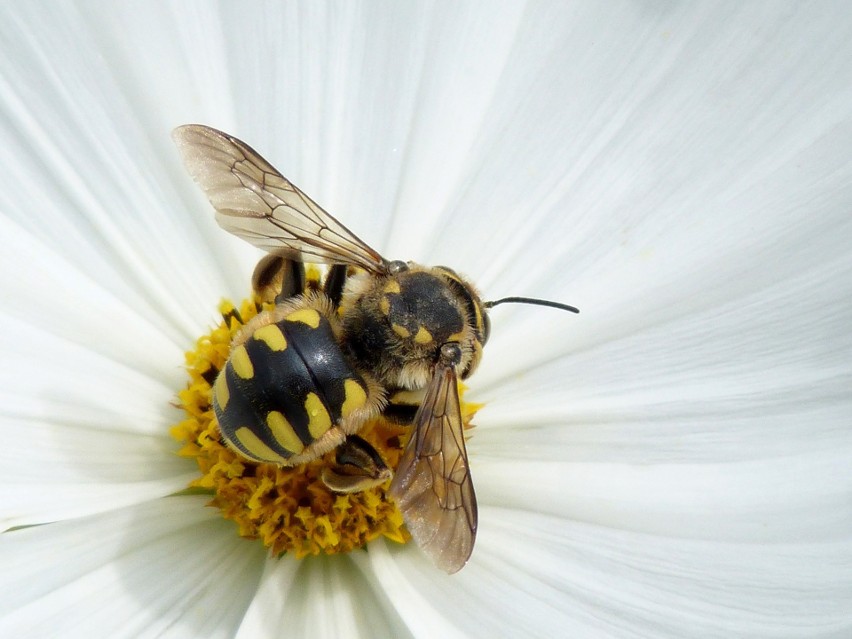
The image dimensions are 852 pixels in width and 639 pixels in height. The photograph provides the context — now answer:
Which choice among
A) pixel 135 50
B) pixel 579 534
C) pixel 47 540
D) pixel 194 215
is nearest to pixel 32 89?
pixel 135 50

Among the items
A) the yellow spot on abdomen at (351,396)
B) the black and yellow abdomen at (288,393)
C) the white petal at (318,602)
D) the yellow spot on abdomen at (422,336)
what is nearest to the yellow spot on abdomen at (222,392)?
the black and yellow abdomen at (288,393)

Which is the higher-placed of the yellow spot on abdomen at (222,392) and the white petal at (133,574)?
the yellow spot on abdomen at (222,392)

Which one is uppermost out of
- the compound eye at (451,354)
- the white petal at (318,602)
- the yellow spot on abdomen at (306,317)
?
the yellow spot on abdomen at (306,317)

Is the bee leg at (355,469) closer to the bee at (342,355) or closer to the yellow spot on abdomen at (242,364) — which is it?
the bee at (342,355)

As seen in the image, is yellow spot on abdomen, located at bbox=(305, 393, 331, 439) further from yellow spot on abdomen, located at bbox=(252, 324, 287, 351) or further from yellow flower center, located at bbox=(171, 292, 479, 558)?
yellow flower center, located at bbox=(171, 292, 479, 558)

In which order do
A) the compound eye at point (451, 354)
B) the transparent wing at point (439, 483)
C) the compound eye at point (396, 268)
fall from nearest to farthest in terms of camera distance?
the transparent wing at point (439, 483), the compound eye at point (451, 354), the compound eye at point (396, 268)

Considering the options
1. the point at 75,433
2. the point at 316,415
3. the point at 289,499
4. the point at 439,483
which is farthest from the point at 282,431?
the point at 75,433

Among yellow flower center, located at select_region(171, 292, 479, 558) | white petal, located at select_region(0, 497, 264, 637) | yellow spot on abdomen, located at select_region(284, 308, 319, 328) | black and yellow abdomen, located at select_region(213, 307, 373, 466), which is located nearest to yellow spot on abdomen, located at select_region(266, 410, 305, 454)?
black and yellow abdomen, located at select_region(213, 307, 373, 466)

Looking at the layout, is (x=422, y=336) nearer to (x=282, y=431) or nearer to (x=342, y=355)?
(x=342, y=355)
